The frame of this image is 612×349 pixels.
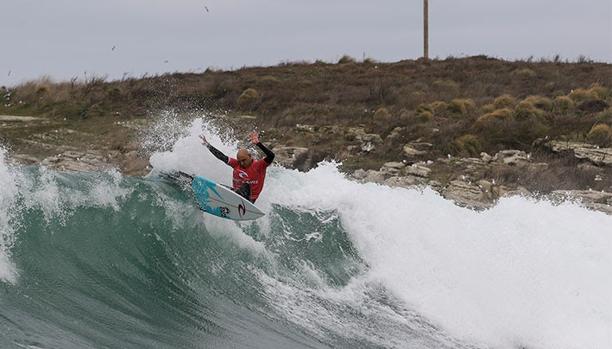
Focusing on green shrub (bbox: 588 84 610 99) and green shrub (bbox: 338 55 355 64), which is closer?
green shrub (bbox: 588 84 610 99)

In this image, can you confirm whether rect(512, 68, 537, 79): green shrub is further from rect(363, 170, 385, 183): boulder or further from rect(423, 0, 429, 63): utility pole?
rect(363, 170, 385, 183): boulder

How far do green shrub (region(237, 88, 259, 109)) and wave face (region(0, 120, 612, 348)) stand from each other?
13.1 meters

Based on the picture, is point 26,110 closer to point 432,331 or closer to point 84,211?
point 84,211

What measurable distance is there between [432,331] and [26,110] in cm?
2135

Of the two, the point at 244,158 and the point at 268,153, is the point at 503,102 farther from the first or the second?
the point at 268,153

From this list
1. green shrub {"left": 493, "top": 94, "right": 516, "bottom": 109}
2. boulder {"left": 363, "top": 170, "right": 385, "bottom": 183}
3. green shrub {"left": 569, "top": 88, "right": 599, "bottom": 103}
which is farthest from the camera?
green shrub {"left": 569, "top": 88, "right": 599, "bottom": 103}

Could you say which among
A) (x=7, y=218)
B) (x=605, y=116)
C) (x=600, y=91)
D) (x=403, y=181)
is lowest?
(x=7, y=218)

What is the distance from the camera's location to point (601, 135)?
2242 cm

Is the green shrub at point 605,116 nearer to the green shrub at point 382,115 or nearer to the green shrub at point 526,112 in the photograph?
the green shrub at point 526,112

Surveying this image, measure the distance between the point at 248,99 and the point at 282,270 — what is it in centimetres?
1774

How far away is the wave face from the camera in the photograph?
9258mm

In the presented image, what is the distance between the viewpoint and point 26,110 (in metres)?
28.9

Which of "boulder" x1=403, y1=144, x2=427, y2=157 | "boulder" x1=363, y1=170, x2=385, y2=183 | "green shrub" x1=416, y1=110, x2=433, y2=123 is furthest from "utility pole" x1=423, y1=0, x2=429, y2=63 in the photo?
"boulder" x1=363, y1=170, x2=385, y2=183

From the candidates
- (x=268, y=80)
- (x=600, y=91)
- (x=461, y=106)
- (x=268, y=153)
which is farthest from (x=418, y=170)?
(x=268, y=80)
